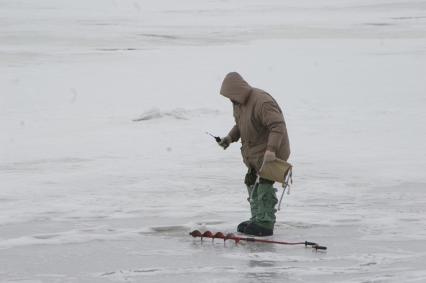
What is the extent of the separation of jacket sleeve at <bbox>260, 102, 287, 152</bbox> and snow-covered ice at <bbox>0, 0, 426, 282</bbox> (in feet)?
2.66

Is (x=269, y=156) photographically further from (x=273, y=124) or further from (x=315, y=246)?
(x=315, y=246)

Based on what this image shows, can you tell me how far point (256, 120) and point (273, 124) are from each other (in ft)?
0.71

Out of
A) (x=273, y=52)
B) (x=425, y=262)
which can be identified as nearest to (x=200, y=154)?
(x=425, y=262)

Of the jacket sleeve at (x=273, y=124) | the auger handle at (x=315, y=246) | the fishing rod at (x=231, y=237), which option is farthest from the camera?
the jacket sleeve at (x=273, y=124)

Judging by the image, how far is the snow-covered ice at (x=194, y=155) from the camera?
26.3ft

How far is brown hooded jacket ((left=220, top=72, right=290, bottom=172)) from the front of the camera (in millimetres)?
8531

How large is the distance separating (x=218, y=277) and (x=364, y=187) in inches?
165

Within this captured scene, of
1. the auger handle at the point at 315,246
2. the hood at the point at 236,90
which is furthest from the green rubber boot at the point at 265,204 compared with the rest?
the hood at the point at 236,90

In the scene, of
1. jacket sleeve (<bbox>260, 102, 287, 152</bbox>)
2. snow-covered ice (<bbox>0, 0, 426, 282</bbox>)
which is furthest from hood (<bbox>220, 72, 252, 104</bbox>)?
snow-covered ice (<bbox>0, 0, 426, 282</bbox>)

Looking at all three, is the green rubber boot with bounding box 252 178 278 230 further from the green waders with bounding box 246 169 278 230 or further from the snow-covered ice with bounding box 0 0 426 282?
the snow-covered ice with bounding box 0 0 426 282

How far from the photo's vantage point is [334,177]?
11.9 m

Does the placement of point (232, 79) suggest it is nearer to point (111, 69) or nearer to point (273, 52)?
point (111, 69)

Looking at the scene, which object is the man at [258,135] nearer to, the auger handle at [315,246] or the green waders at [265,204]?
the green waders at [265,204]

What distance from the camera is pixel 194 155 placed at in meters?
13.6
